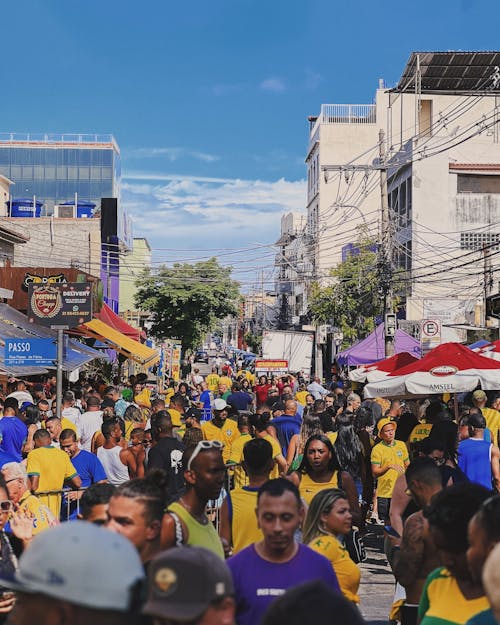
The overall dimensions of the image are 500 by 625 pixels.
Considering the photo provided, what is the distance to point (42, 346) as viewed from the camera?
1472 centimetres

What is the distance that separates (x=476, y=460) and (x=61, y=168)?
116687 mm

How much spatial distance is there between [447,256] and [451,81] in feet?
49.9

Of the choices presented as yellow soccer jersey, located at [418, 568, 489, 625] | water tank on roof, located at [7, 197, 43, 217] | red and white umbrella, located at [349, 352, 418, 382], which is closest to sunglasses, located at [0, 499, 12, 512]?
yellow soccer jersey, located at [418, 568, 489, 625]

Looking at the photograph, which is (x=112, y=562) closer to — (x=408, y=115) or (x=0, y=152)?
(x=408, y=115)

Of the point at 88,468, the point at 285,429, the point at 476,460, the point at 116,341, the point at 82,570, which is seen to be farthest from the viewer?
the point at 116,341

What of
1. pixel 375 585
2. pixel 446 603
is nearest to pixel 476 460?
pixel 375 585

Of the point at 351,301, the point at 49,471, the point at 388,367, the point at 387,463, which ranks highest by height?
the point at 351,301

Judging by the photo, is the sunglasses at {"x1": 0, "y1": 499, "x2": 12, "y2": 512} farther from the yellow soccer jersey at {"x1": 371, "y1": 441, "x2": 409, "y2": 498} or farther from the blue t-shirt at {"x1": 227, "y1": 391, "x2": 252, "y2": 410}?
the blue t-shirt at {"x1": 227, "y1": 391, "x2": 252, "y2": 410}

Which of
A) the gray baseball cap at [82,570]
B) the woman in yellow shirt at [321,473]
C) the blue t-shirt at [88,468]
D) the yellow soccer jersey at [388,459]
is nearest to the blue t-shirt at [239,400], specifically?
the yellow soccer jersey at [388,459]

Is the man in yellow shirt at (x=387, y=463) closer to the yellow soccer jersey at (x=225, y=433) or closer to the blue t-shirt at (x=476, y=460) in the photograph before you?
the blue t-shirt at (x=476, y=460)

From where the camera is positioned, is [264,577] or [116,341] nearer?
[264,577]

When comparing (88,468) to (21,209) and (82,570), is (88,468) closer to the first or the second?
(82,570)

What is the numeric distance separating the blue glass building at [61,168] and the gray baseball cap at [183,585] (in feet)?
398

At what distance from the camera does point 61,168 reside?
122 m
